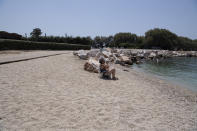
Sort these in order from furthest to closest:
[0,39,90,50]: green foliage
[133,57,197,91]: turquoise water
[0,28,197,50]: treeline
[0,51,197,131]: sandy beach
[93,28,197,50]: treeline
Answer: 1. [93,28,197,50]: treeline
2. [0,28,197,50]: treeline
3. [0,39,90,50]: green foliage
4. [133,57,197,91]: turquoise water
5. [0,51,197,131]: sandy beach

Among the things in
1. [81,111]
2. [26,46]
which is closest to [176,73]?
[81,111]

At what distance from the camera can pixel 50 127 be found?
353 cm

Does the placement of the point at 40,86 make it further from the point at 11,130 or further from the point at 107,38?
the point at 107,38

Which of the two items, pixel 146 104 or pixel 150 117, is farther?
pixel 146 104

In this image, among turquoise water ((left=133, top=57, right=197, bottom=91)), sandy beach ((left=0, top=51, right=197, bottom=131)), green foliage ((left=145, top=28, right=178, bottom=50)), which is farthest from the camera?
green foliage ((left=145, top=28, right=178, bottom=50))

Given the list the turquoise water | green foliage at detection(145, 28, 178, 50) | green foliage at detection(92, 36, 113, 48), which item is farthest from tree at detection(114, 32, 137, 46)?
the turquoise water

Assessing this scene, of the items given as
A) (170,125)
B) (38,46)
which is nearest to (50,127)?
(170,125)

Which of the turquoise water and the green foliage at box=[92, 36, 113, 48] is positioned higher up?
the green foliage at box=[92, 36, 113, 48]

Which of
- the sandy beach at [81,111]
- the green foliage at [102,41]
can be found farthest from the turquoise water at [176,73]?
the green foliage at [102,41]

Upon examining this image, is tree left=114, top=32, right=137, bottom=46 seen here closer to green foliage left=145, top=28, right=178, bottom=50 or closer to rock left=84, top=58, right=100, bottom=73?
green foliage left=145, top=28, right=178, bottom=50

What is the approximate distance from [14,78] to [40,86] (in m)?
1.66

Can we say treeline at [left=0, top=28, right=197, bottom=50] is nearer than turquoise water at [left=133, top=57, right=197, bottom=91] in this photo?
No

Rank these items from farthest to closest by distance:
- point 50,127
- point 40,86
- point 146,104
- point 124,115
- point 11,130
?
point 40,86 < point 146,104 < point 124,115 < point 50,127 < point 11,130

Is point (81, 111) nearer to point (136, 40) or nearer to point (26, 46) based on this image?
point (26, 46)
